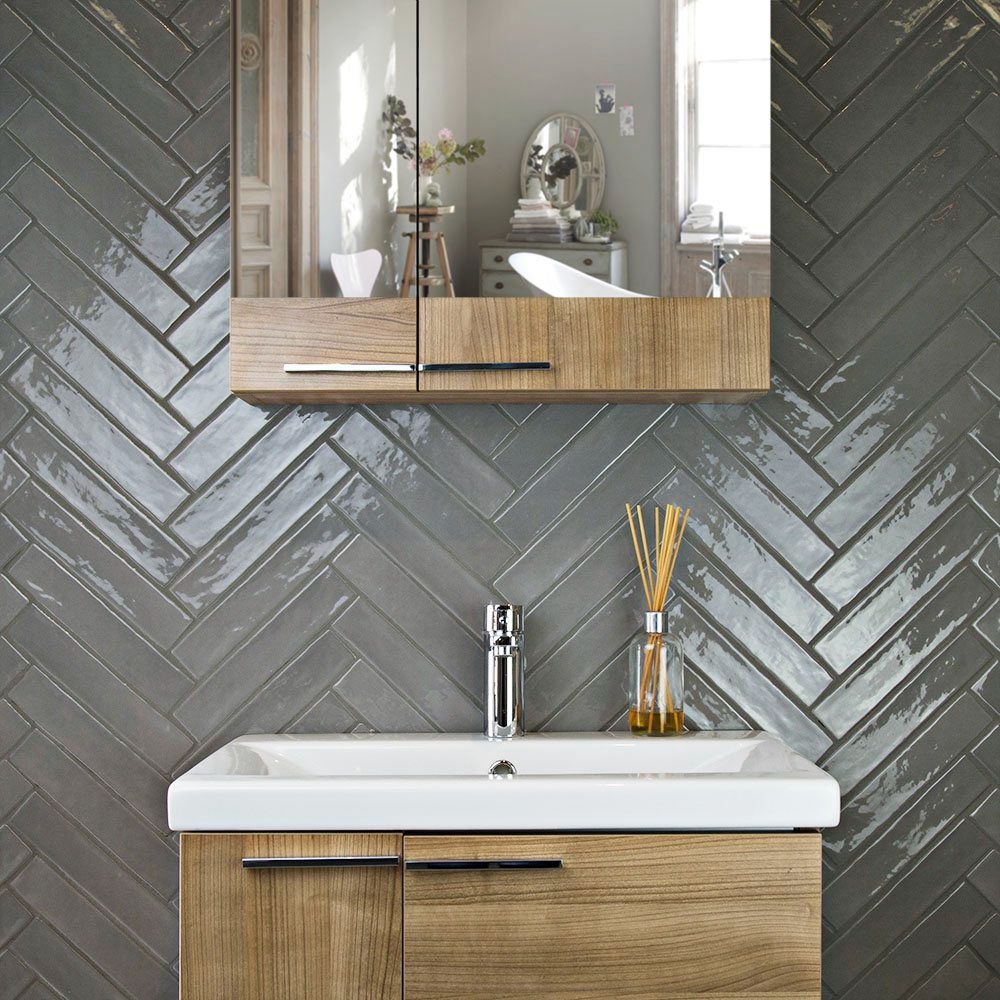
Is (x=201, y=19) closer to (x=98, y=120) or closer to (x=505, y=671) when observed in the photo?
(x=98, y=120)

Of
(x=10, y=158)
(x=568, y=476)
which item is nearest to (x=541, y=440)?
(x=568, y=476)

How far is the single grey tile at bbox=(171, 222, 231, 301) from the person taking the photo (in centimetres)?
198

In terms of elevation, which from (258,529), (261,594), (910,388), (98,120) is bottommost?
(261,594)

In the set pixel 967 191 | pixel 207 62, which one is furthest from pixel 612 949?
pixel 207 62

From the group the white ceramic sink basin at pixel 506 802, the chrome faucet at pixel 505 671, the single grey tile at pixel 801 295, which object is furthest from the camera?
the single grey tile at pixel 801 295

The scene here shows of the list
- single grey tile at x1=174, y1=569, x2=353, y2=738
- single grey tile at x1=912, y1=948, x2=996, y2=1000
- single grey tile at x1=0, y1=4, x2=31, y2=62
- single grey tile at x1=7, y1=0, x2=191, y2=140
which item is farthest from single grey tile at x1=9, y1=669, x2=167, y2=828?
single grey tile at x1=912, y1=948, x2=996, y2=1000

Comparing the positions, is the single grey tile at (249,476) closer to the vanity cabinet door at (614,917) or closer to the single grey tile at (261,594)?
the single grey tile at (261,594)

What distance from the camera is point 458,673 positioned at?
6.42 ft

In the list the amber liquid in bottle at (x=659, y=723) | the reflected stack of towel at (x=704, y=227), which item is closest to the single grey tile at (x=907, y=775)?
the amber liquid in bottle at (x=659, y=723)

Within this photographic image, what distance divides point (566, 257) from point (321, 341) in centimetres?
39

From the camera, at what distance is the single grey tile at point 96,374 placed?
1.98m

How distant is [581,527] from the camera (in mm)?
1965

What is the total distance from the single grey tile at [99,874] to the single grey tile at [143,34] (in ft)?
4.24

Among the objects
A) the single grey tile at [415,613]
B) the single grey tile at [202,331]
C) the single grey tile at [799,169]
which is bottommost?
the single grey tile at [415,613]
